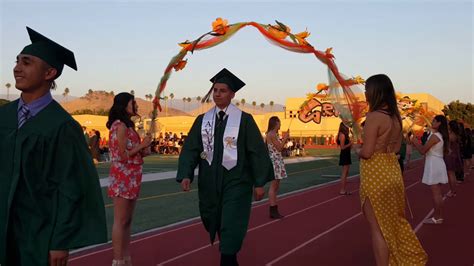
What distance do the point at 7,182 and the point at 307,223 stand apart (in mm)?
7214

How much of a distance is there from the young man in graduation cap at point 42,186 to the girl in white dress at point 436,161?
7.24 m

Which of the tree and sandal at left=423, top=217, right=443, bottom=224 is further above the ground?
the tree

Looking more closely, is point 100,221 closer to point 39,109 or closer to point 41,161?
point 41,161

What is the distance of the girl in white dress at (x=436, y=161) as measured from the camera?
31.1ft

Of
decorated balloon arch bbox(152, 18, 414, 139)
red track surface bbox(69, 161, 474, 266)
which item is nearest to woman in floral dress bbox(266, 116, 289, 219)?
red track surface bbox(69, 161, 474, 266)

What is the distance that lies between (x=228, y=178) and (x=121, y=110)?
4.52ft

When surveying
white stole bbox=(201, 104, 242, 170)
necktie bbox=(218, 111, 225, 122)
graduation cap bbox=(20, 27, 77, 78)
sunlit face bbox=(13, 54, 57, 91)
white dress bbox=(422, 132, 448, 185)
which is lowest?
white dress bbox=(422, 132, 448, 185)

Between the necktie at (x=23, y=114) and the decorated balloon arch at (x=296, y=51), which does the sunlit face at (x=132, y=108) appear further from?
the necktie at (x=23, y=114)

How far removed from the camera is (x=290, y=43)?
7188 millimetres

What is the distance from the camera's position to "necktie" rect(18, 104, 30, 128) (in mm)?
3119

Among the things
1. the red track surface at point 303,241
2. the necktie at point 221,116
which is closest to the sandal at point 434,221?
the red track surface at point 303,241

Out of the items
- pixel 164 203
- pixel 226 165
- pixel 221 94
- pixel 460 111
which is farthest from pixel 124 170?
pixel 460 111

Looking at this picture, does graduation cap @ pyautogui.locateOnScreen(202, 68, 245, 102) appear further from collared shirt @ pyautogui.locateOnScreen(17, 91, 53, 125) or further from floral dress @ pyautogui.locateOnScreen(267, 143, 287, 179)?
floral dress @ pyautogui.locateOnScreen(267, 143, 287, 179)

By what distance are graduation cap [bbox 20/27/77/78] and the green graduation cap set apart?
2779mm
